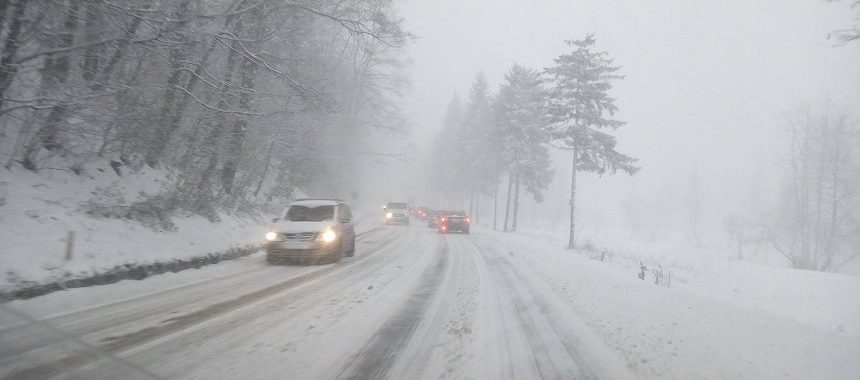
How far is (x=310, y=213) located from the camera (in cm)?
1238

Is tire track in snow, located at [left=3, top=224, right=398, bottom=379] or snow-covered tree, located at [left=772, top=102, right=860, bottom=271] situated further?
snow-covered tree, located at [left=772, top=102, right=860, bottom=271]

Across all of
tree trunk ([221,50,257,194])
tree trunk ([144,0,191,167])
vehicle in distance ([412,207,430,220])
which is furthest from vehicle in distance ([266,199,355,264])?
vehicle in distance ([412,207,430,220])

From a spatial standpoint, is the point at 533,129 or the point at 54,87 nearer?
the point at 54,87

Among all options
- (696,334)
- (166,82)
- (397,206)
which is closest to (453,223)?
(397,206)

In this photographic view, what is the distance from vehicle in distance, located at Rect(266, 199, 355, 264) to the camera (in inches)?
432

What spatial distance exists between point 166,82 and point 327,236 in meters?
5.59

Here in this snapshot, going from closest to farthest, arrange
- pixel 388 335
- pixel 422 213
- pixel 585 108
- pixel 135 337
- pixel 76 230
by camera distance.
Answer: pixel 135 337 → pixel 388 335 → pixel 76 230 → pixel 585 108 → pixel 422 213

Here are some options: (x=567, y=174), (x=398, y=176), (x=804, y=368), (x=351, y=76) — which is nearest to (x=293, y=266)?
(x=804, y=368)

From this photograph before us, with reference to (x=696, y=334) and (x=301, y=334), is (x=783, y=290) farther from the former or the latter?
(x=301, y=334)

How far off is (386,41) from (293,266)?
6.37 metres

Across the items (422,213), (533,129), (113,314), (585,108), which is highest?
(533,129)

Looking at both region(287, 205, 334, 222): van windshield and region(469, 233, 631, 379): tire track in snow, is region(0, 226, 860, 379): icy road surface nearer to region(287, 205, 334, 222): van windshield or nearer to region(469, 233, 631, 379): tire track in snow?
region(469, 233, 631, 379): tire track in snow

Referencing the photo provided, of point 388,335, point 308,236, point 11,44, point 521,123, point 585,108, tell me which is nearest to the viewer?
point 388,335

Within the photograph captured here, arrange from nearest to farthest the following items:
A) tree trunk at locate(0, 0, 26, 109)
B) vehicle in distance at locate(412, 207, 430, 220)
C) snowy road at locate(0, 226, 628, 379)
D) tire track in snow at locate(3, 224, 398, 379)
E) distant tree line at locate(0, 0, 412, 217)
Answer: tire track in snow at locate(3, 224, 398, 379), snowy road at locate(0, 226, 628, 379), tree trunk at locate(0, 0, 26, 109), distant tree line at locate(0, 0, 412, 217), vehicle in distance at locate(412, 207, 430, 220)
